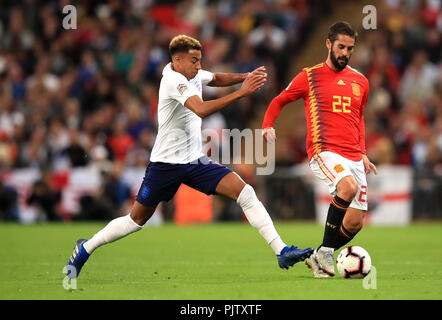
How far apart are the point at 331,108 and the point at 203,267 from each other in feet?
8.01

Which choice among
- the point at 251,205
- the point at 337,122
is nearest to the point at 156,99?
the point at 337,122

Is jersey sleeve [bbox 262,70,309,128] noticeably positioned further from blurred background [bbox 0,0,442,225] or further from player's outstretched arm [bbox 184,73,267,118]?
blurred background [bbox 0,0,442,225]

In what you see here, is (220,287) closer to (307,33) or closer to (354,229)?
(354,229)

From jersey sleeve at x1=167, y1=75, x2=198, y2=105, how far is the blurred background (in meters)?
10.7

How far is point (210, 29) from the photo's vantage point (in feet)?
76.6

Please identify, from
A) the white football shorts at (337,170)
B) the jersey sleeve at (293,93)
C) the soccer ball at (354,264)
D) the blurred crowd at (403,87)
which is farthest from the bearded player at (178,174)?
the blurred crowd at (403,87)

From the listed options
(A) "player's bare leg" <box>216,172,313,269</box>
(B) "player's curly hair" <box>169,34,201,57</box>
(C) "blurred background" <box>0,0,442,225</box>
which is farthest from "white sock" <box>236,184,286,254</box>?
(C) "blurred background" <box>0,0,442,225</box>

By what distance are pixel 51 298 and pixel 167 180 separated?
2036 mm

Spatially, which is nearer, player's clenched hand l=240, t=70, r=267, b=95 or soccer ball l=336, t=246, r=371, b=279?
player's clenched hand l=240, t=70, r=267, b=95

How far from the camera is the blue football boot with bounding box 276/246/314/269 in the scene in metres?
8.46

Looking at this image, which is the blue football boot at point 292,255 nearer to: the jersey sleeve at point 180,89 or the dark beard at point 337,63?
the jersey sleeve at point 180,89

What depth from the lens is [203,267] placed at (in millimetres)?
10281

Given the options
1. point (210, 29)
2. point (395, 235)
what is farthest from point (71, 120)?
point (395, 235)

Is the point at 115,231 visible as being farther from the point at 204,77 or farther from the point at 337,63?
the point at 337,63
